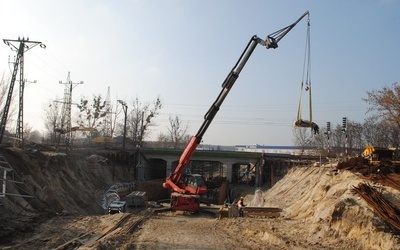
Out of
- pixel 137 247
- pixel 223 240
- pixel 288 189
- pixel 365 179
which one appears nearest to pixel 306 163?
pixel 288 189

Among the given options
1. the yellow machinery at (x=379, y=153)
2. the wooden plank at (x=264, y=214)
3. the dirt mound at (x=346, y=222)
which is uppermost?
the yellow machinery at (x=379, y=153)

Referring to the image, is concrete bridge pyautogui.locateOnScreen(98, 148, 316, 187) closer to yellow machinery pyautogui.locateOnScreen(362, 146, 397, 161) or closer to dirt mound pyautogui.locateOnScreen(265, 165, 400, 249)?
yellow machinery pyautogui.locateOnScreen(362, 146, 397, 161)

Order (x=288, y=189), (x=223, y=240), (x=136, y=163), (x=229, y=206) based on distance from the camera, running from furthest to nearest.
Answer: (x=136, y=163)
(x=288, y=189)
(x=229, y=206)
(x=223, y=240)

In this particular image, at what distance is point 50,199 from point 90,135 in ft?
187

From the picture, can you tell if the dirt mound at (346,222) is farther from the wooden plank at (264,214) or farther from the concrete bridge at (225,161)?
the concrete bridge at (225,161)

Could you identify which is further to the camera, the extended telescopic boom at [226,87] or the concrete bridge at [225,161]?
the concrete bridge at [225,161]

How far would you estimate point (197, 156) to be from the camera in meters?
54.8

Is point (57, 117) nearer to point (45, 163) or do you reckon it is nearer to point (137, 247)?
point (45, 163)

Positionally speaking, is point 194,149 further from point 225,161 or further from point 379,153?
point 225,161

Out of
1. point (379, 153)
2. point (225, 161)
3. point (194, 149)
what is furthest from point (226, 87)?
point (225, 161)

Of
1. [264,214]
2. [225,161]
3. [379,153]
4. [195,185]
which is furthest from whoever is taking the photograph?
[225,161]

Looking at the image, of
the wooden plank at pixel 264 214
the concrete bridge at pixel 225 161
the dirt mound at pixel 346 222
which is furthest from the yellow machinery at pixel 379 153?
the concrete bridge at pixel 225 161

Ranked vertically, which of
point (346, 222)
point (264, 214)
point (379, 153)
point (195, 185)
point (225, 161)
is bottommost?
point (264, 214)

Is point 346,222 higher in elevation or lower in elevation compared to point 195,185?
lower
